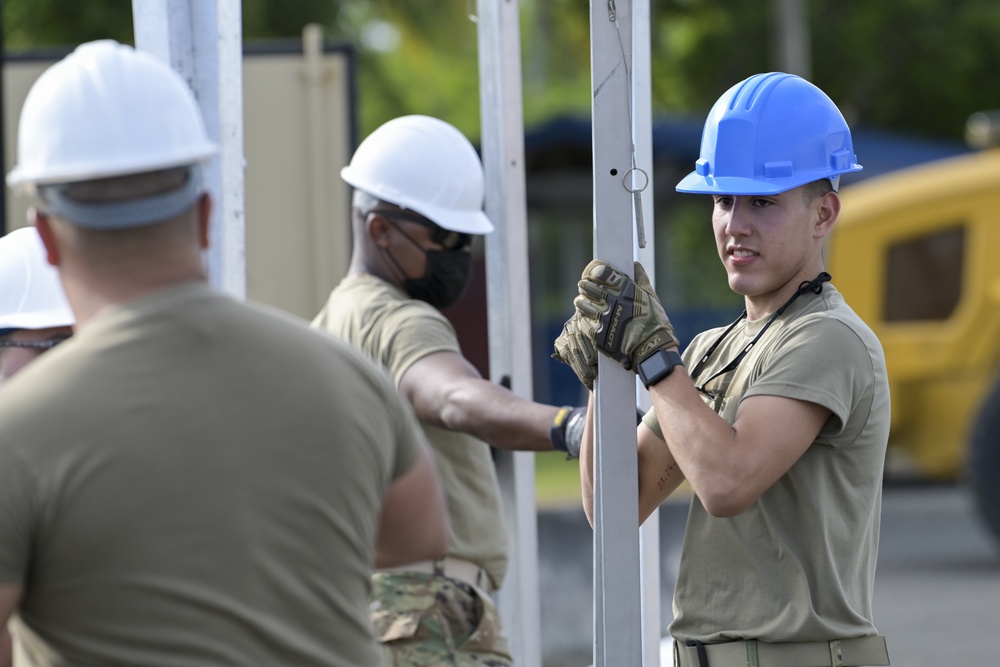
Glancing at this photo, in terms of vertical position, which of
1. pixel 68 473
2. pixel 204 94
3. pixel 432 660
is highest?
pixel 204 94

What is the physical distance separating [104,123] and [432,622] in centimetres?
165

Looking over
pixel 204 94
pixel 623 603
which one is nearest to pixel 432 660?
pixel 623 603

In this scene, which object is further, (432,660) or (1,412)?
(432,660)

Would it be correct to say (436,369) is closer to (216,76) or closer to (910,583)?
(216,76)

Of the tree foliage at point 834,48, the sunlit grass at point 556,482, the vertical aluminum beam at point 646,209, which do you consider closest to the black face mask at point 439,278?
the vertical aluminum beam at point 646,209

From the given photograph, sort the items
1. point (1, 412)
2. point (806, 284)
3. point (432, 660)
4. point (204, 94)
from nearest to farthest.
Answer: point (1, 412)
point (806, 284)
point (204, 94)
point (432, 660)

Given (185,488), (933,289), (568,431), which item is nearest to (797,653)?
(568,431)

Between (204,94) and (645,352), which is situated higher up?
(204,94)

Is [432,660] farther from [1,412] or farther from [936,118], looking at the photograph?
[936,118]

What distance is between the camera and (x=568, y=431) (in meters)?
2.93

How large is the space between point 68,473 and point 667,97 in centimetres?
2034

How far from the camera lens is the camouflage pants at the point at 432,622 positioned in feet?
9.79

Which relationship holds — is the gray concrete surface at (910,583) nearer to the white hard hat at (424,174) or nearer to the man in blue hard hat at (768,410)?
the white hard hat at (424,174)

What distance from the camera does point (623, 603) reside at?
236 cm
